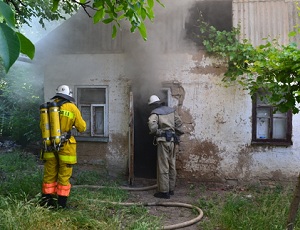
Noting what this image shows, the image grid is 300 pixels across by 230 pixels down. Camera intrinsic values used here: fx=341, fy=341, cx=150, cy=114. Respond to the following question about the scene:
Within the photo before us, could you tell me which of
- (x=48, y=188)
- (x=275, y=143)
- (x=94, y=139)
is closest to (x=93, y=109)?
(x=94, y=139)

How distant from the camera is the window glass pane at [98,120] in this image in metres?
8.15

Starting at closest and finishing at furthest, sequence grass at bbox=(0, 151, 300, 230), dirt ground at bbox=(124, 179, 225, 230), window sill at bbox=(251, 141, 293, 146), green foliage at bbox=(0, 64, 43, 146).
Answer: grass at bbox=(0, 151, 300, 230)
dirt ground at bbox=(124, 179, 225, 230)
window sill at bbox=(251, 141, 293, 146)
green foliage at bbox=(0, 64, 43, 146)

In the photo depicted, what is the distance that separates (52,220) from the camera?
13.5 ft

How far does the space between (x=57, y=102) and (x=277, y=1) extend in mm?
5214

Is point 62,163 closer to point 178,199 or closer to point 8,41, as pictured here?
point 178,199

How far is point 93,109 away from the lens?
8125mm

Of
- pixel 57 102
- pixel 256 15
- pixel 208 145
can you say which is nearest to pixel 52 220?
pixel 57 102

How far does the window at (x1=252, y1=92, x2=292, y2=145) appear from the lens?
726 cm

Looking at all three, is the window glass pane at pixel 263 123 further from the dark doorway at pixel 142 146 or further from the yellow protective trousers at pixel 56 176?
the yellow protective trousers at pixel 56 176

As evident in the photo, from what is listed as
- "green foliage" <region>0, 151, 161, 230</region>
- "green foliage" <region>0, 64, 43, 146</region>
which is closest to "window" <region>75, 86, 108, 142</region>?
"green foliage" <region>0, 151, 161, 230</region>

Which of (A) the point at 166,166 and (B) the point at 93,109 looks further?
(B) the point at 93,109

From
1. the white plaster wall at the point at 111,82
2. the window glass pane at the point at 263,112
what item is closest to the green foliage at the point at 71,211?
the white plaster wall at the point at 111,82

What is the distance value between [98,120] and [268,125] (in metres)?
3.89

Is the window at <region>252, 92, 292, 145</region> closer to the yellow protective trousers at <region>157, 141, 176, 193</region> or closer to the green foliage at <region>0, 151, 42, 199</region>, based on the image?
the yellow protective trousers at <region>157, 141, 176, 193</region>
